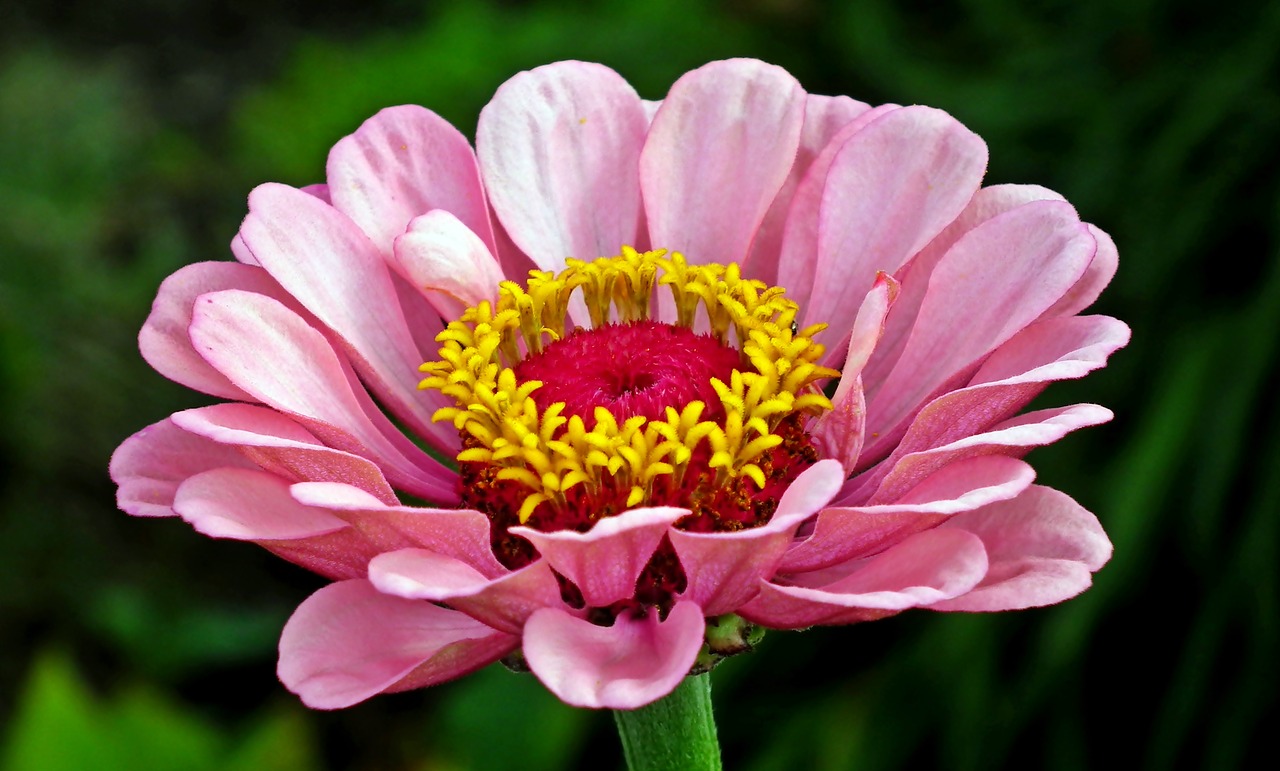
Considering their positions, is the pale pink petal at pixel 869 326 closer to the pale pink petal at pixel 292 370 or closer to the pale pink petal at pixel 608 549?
the pale pink petal at pixel 608 549

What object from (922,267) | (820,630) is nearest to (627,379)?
(922,267)

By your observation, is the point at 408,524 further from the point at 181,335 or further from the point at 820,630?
the point at 820,630

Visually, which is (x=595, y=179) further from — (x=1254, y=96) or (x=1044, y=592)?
(x=1254, y=96)

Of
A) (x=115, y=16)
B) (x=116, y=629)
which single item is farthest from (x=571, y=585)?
(x=115, y=16)

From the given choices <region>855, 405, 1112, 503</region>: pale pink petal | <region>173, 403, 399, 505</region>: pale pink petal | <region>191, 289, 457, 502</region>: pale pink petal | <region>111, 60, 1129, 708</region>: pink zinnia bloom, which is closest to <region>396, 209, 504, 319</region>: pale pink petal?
<region>111, 60, 1129, 708</region>: pink zinnia bloom

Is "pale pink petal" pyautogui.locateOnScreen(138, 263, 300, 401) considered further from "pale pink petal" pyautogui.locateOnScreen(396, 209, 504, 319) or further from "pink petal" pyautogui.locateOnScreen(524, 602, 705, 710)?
"pink petal" pyautogui.locateOnScreen(524, 602, 705, 710)
